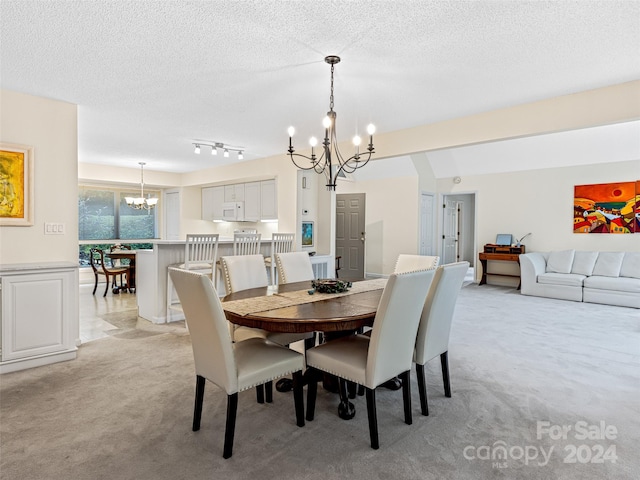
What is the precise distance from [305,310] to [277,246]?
129 inches

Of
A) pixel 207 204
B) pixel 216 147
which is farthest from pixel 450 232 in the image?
pixel 216 147

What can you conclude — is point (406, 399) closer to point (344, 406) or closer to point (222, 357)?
point (344, 406)

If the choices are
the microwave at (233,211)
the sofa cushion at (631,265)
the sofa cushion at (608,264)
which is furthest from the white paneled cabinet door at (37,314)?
the sofa cushion at (631,265)

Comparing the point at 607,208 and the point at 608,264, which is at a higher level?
the point at 607,208

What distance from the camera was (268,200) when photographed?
686 centimetres

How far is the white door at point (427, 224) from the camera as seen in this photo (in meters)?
8.07

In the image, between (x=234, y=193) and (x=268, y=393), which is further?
(x=234, y=193)

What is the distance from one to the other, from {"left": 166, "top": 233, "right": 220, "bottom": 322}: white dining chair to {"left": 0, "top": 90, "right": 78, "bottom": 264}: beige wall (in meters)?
1.13

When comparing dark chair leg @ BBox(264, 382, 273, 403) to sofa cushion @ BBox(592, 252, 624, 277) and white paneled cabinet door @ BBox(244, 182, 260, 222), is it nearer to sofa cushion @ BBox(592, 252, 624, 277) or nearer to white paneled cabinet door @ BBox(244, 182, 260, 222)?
white paneled cabinet door @ BBox(244, 182, 260, 222)

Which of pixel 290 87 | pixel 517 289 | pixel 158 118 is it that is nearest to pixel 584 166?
pixel 517 289

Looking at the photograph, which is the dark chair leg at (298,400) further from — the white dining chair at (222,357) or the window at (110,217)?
the window at (110,217)

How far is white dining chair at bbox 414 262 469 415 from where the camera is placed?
2.30m

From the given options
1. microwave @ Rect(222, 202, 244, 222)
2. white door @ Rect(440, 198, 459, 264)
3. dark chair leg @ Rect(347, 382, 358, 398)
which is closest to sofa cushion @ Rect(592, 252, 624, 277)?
white door @ Rect(440, 198, 459, 264)

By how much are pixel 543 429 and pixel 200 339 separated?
6.64ft
